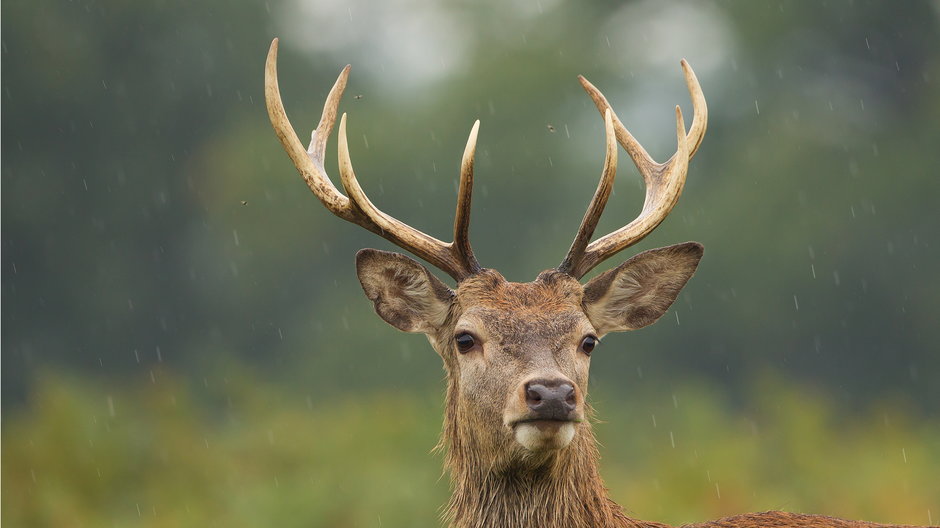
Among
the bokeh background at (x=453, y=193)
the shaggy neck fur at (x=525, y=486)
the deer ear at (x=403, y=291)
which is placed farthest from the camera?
the bokeh background at (x=453, y=193)

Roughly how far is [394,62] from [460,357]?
31.3 meters

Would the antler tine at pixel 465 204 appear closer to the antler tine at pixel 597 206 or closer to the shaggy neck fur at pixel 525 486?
the antler tine at pixel 597 206

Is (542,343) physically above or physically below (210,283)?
below

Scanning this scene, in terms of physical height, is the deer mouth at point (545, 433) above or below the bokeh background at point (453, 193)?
below

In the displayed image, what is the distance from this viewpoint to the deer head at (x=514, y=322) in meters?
5.99

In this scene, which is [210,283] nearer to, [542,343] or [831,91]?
[831,91]

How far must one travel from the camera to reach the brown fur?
19.9 feet

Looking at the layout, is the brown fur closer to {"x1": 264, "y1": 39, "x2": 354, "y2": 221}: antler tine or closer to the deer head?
the deer head

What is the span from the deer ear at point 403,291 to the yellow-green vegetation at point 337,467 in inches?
171

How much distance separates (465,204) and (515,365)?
2.56 feet

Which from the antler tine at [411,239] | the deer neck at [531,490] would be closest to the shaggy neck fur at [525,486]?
the deer neck at [531,490]

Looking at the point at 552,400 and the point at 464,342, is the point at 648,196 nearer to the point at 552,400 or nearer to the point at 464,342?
the point at 464,342

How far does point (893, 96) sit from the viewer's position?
31406 mm

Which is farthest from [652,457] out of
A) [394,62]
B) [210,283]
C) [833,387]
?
[394,62]
